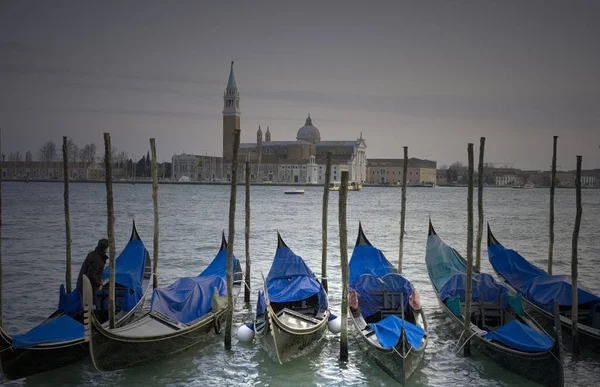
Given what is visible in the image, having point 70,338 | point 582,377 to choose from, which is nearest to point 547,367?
point 582,377

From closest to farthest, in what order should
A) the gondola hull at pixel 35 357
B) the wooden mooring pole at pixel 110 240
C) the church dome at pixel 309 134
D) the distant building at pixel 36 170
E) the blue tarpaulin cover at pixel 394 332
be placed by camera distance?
the gondola hull at pixel 35 357 < the blue tarpaulin cover at pixel 394 332 < the wooden mooring pole at pixel 110 240 < the church dome at pixel 309 134 < the distant building at pixel 36 170

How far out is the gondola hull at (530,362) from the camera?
5.36 meters

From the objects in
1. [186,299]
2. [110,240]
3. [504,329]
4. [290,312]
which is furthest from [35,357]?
[504,329]

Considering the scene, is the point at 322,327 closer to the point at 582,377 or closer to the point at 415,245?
the point at 582,377

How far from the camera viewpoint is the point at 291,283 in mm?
7398

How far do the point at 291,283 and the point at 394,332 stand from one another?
1816 millimetres

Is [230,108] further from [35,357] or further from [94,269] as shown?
[35,357]

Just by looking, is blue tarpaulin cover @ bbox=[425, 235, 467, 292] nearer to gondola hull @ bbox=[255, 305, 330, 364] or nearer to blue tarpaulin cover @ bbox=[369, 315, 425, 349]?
blue tarpaulin cover @ bbox=[369, 315, 425, 349]

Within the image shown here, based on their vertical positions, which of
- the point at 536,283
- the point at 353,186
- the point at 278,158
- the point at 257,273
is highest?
the point at 278,158

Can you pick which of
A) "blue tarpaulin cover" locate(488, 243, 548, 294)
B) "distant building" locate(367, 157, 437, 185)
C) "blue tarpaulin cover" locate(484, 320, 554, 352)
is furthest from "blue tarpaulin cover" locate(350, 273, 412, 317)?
"distant building" locate(367, 157, 437, 185)

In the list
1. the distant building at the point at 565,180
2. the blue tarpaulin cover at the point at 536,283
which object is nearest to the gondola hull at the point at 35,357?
the blue tarpaulin cover at the point at 536,283

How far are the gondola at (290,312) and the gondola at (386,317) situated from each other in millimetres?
442

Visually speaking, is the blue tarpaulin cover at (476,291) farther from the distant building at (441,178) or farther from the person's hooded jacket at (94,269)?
the distant building at (441,178)

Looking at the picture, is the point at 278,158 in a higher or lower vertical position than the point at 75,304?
higher
